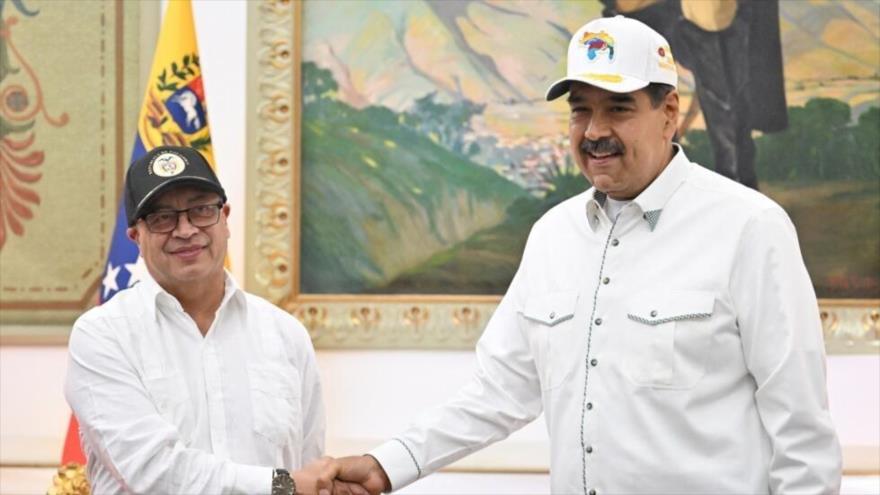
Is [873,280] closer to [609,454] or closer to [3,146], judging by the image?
[609,454]

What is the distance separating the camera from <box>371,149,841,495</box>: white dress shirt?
Answer: 8.04ft

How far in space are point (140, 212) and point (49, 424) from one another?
171 centimetres

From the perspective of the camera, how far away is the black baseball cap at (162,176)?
8.93ft

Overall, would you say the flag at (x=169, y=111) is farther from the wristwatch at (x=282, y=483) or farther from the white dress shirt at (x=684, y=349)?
the white dress shirt at (x=684, y=349)

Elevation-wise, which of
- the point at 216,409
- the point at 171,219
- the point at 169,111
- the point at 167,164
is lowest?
the point at 216,409

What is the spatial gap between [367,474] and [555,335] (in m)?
0.62

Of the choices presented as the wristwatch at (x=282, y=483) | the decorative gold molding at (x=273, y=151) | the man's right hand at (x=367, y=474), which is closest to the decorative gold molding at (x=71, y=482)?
the decorative gold molding at (x=273, y=151)

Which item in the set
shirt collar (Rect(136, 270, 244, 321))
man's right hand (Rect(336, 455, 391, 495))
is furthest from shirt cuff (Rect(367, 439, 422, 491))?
shirt collar (Rect(136, 270, 244, 321))

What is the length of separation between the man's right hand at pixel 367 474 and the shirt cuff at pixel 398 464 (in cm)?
1

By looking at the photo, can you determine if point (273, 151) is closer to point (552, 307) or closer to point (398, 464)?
point (398, 464)

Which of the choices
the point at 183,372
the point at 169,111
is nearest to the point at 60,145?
the point at 169,111

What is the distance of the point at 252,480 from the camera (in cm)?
266

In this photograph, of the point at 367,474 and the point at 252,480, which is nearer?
the point at 252,480

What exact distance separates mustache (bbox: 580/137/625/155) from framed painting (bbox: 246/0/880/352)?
1465 millimetres
